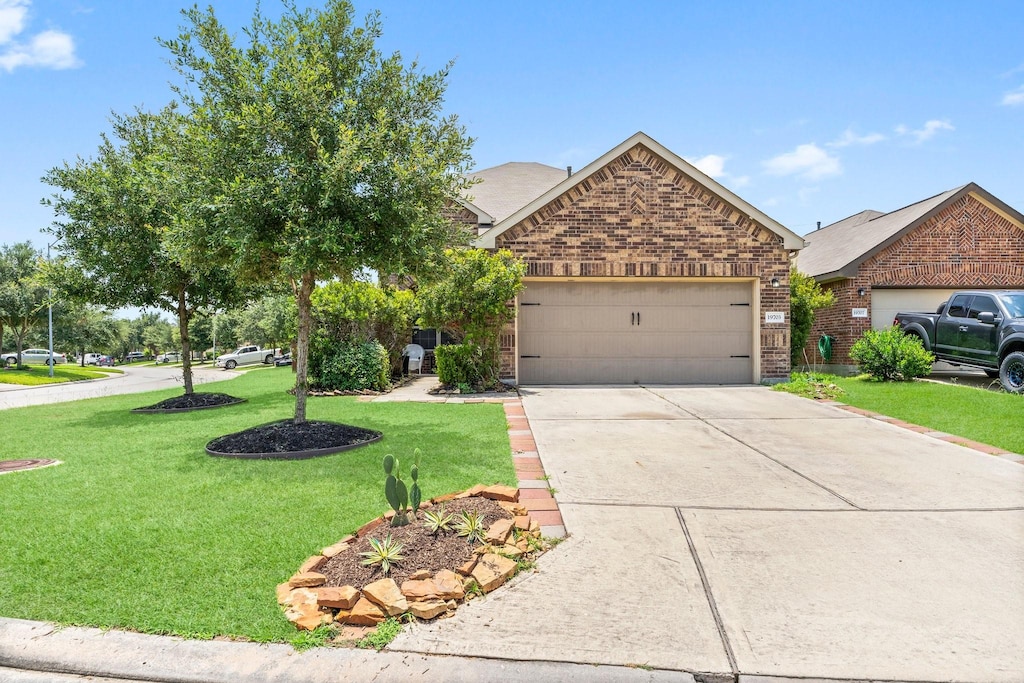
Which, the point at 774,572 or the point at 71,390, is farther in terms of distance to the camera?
the point at 71,390

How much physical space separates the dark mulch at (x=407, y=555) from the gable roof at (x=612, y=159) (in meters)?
9.03

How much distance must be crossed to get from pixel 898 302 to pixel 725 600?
14822 millimetres

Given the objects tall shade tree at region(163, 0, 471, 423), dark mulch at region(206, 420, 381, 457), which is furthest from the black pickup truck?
dark mulch at region(206, 420, 381, 457)

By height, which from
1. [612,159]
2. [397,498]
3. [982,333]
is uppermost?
[612,159]

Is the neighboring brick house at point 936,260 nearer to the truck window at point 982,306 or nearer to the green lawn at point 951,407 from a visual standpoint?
the truck window at point 982,306

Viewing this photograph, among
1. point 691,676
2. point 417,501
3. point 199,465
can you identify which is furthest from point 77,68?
point 691,676

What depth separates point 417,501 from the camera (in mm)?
3564

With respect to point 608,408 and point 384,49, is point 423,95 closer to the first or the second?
point 384,49

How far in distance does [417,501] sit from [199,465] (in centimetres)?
335

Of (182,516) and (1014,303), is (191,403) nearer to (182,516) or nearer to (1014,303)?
(182,516)

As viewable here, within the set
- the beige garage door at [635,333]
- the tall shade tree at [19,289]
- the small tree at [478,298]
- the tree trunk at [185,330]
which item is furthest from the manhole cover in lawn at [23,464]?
the tall shade tree at [19,289]

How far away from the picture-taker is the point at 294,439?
6.42 m

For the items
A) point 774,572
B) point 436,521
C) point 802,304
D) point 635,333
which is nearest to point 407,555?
point 436,521

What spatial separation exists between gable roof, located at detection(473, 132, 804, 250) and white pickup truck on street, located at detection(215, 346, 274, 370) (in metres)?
25.8
